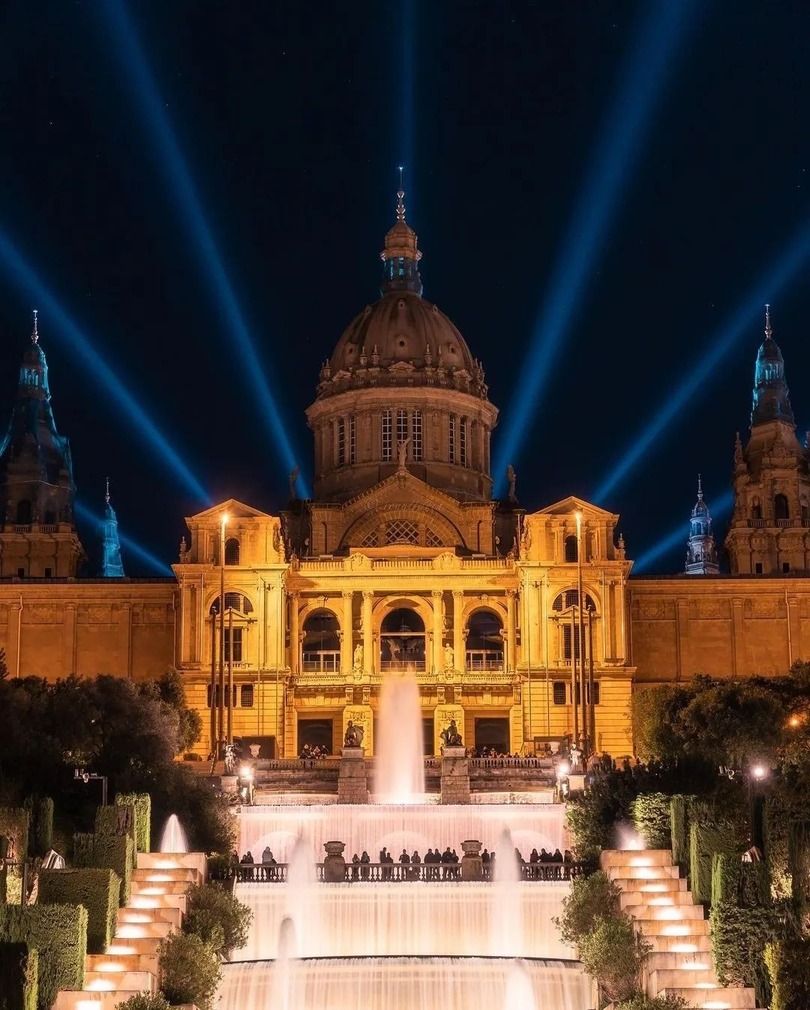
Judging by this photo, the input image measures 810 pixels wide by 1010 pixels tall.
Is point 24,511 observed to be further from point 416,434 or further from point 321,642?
point 416,434

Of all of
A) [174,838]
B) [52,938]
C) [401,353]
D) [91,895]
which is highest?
[401,353]

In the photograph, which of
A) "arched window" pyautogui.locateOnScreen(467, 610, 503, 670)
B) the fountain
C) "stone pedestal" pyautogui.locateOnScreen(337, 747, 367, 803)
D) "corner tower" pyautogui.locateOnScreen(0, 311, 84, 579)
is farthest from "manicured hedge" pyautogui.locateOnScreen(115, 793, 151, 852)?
"corner tower" pyautogui.locateOnScreen(0, 311, 84, 579)

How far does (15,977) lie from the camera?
1821 inches

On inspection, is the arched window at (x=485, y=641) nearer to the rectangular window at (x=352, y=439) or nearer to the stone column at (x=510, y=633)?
the stone column at (x=510, y=633)

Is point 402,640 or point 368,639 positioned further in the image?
point 402,640

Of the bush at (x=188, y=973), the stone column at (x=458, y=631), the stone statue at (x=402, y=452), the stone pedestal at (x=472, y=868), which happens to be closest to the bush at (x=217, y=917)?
the bush at (x=188, y=973)

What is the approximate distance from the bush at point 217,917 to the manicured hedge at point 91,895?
8.35 ft

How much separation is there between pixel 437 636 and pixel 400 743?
9523mm

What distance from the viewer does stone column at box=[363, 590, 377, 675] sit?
331 ft

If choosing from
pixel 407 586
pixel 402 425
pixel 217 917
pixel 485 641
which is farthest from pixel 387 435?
pixel 217 917

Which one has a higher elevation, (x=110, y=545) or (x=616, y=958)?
(x=110, y=545)

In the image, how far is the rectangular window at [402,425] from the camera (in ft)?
376

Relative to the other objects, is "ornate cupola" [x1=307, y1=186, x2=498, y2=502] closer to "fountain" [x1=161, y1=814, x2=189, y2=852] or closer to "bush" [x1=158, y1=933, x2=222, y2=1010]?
"fountain" [x1=161, y1=814, x2=189, y2=852]

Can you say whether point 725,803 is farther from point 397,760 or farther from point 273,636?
point 273,636
